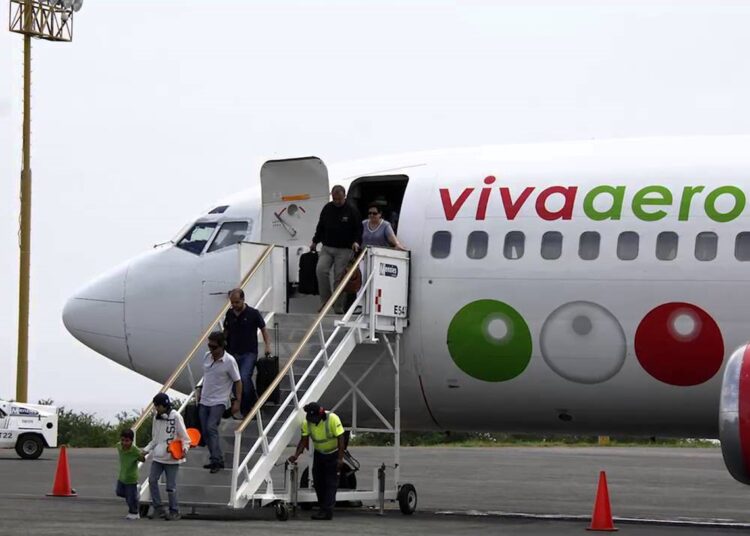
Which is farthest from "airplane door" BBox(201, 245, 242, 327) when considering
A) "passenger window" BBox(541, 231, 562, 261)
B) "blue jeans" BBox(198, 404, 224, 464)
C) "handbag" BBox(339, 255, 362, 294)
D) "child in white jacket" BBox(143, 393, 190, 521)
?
"passenger window" BBox(541, 231, 562, 261)

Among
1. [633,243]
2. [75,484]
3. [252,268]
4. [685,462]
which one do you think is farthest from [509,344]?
[685,462]

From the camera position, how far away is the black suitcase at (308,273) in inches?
948

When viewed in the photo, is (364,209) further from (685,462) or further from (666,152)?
(685,462)

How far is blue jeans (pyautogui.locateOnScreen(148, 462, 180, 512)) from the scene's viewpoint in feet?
69.9

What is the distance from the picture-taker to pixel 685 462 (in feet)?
147

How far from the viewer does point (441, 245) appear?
76.5ft

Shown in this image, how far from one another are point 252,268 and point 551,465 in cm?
1919

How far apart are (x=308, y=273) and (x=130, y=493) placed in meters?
4.52

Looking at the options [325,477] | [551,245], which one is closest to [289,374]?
[325,477]

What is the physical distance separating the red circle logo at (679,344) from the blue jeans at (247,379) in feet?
17.6

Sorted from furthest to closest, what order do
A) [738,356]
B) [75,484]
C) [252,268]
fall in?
[75,484] → [252,268] → [738,356]

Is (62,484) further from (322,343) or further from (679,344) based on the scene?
(679,344)

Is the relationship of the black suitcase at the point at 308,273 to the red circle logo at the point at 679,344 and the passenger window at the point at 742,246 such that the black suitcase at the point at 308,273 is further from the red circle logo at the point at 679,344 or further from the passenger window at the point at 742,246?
the passenger window at the point at 742,246

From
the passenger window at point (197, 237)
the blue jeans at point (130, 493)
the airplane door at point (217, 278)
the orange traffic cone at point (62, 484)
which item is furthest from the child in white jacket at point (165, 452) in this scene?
the orange traffic cone at point (62, 484)
